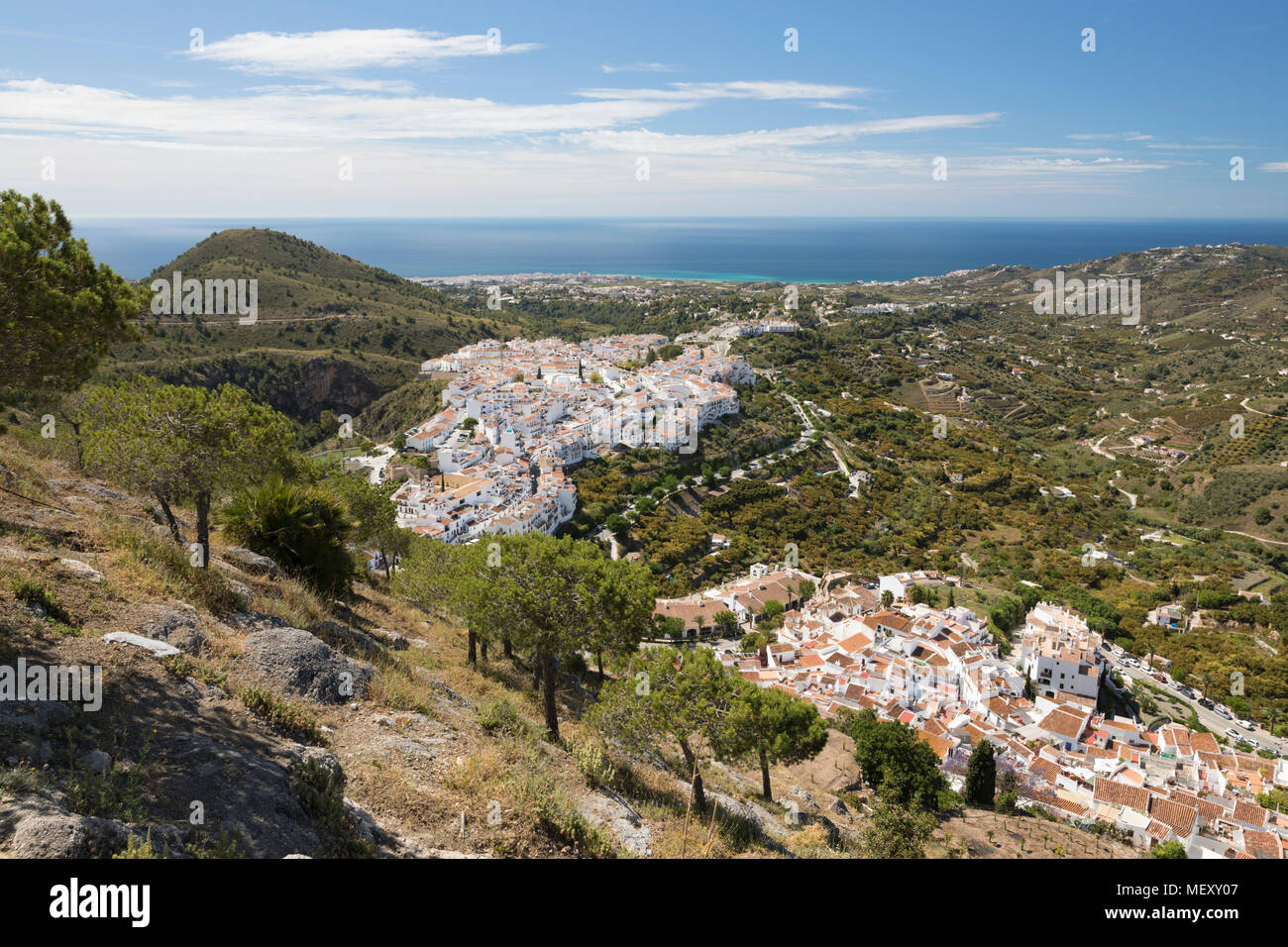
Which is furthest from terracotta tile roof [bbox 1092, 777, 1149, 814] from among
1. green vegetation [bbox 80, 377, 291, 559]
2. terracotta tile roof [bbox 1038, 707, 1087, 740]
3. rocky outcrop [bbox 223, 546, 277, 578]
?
green vegetation [bbox 80, 377, 291, 559]

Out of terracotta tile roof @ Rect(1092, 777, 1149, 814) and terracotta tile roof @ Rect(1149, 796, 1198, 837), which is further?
terracotta tile roof @ Rect(1092, 777, 1149, 814)

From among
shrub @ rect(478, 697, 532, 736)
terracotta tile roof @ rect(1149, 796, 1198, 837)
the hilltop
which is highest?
the hilltop

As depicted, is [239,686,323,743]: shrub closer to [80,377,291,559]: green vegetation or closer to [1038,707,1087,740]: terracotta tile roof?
[80,377,291,559]: green vegetation

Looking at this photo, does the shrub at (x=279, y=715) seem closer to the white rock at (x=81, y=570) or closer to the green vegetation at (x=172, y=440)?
the white rock at (x=81, y=570)

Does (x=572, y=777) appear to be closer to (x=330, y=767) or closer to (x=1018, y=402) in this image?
(x=330, y=767)
